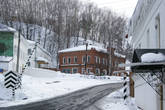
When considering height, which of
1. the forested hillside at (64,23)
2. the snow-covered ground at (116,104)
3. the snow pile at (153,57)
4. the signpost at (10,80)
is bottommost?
the snow-covered ground at (116,104)

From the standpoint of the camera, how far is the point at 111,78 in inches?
Answer: 1788

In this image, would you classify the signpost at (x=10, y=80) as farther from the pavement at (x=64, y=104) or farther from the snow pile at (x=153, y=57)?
the snow pile at (x=153, y=57)

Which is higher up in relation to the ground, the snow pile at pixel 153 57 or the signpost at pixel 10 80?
the snow pile at pixel 153 57

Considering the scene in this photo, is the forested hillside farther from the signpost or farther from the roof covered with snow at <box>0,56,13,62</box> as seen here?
the signpost

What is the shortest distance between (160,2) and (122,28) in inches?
2845

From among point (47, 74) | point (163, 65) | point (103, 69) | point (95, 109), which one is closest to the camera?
point (163, 65)

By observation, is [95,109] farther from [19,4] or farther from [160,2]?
[19,4]

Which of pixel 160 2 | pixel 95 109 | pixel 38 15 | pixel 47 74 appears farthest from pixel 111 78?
pixel 38 15

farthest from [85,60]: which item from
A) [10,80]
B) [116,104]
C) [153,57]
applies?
[153,57]

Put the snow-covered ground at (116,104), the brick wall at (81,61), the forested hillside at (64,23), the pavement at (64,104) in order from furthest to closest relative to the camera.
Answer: the forested hillside at (64,23) → the brick wall at (81,61) → the snow-covered ground at (116,104) → the pavement at (64,104)

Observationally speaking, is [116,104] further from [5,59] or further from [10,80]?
[5,59]

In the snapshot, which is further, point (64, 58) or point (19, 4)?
point (19, 4)

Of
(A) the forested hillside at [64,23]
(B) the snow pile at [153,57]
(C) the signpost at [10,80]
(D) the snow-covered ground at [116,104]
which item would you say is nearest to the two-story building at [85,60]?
(A) the forested hillside at [64,23]

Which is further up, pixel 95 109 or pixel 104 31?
pixel 104 31
